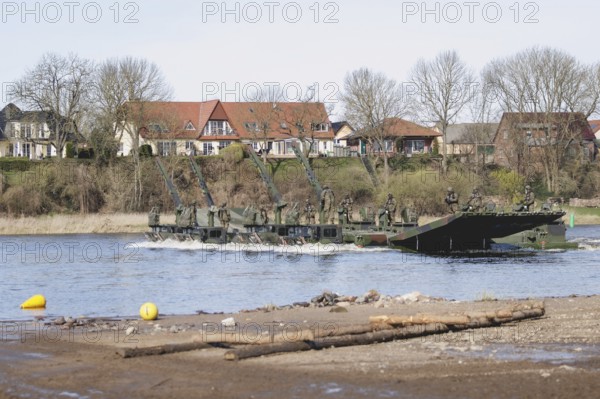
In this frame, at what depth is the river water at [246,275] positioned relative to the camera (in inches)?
1036

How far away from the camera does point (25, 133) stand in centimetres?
8362

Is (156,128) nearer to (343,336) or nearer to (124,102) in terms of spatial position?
(124,102)

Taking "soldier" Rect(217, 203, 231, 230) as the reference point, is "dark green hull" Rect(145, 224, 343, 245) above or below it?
below

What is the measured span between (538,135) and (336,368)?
248ft

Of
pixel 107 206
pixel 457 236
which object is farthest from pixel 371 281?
pixel 107 206

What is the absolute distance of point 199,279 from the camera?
33.0 m

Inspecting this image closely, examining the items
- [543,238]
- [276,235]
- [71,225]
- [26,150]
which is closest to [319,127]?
[26,150]

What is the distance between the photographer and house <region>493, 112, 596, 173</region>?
8544cm

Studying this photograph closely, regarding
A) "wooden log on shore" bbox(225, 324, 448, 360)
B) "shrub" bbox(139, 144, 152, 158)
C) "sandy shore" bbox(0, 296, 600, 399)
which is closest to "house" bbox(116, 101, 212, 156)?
"shrub" bbox(139, 144, 152, 158)

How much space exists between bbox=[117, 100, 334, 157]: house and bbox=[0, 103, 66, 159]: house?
633 centimetres

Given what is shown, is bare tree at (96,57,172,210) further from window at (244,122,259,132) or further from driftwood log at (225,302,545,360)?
driftwood log at (225,302,545,360)

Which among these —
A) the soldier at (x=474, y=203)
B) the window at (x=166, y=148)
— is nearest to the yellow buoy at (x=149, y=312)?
the soldier at (x=474, y=203)

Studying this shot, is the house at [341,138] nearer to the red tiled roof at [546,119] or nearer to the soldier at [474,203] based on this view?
the red tiled roof at [546,119]

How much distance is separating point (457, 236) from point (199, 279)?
13.8 meters
